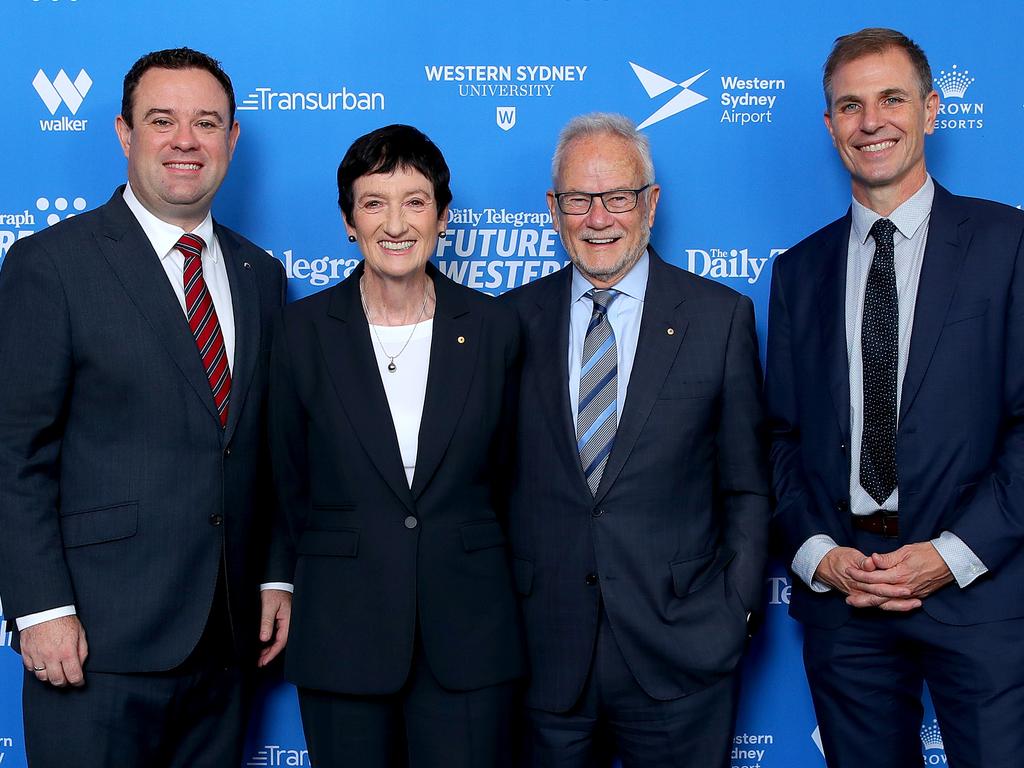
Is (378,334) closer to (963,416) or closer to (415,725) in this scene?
(415,725)

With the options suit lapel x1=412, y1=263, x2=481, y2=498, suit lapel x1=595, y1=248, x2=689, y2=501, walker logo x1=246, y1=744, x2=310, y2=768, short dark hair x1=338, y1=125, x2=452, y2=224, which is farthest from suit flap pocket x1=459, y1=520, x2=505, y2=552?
walker logo x1=246, y1=744, x2=310, y2=768

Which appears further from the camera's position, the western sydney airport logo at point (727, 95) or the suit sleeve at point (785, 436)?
the western sydney airport logo at point (727, 95)

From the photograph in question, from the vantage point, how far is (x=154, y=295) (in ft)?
7.29

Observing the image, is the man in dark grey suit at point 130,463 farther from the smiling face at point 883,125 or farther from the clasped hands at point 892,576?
the smiling face at point 883,125

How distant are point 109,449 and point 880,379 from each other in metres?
1.68

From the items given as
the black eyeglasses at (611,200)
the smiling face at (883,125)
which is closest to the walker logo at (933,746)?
the smiling face at (883,125)

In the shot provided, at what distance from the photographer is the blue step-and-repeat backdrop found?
287 centimetres

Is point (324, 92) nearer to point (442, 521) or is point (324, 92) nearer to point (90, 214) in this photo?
point (90, 214)

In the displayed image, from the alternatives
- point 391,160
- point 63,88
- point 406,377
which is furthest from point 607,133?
point 63,88

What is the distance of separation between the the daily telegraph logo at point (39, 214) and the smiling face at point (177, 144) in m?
0.59

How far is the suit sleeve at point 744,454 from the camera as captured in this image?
2.35 metres

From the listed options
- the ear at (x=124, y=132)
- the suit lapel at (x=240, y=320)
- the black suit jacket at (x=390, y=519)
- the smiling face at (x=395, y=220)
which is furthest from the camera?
the ear at (x=124, y=132)

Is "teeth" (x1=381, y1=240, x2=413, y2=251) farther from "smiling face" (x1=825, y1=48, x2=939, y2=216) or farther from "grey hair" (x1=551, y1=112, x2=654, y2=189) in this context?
"smiling face" (x1=825, y1=48, x2=939, y2=216)

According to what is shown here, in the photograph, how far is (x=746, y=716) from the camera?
9.61 ft
